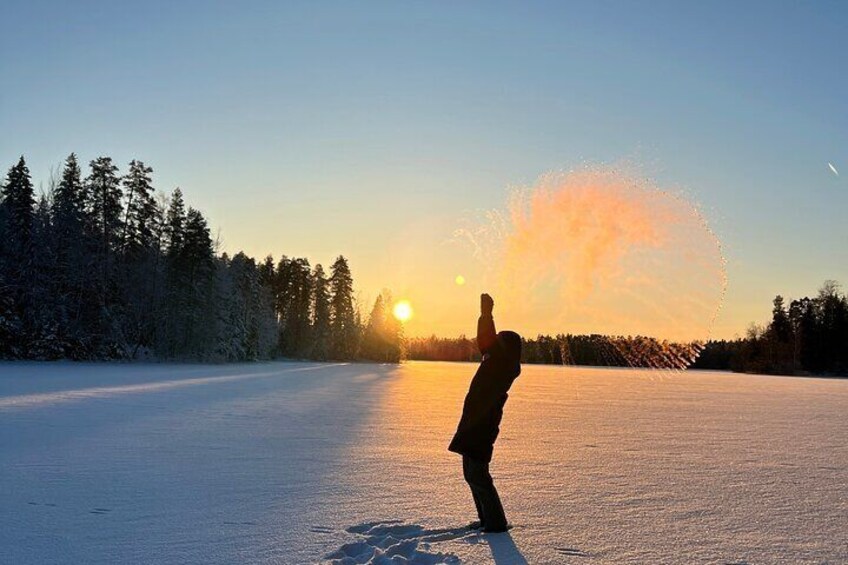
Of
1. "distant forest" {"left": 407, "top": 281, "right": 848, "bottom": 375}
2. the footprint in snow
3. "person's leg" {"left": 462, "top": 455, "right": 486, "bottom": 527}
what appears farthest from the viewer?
"distant forest" {"left": 407, "top": 281, "right": 848, "bottom": 375}

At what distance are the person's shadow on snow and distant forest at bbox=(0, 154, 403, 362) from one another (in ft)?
175

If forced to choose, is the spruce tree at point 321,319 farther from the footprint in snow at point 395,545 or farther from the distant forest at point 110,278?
the footprint in snow at point 395,545

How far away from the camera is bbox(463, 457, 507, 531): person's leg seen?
6168 mm

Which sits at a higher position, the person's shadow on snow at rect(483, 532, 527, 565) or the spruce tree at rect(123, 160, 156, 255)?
the spruce tree at rect(123, 160, 156, 255)

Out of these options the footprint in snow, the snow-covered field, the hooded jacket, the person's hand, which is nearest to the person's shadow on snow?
the snow-covered field

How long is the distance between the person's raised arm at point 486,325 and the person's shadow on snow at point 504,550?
1.83 meters

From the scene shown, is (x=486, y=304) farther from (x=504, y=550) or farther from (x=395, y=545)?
(x=395, y=545)

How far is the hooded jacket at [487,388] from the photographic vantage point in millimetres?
6391

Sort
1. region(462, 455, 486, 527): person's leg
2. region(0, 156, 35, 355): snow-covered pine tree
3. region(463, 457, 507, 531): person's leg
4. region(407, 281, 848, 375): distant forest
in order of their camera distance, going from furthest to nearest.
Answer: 1. region(407, 281, 848, 375): distant forest
2. region(0, 156, 35, 355): snow-covered pine tree
3. region(462, 455, 486, 527): person's leg
4. region(463, 457, 507, 531): person's leg

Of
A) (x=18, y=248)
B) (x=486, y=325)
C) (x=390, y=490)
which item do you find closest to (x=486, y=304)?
(x=486, y=325)

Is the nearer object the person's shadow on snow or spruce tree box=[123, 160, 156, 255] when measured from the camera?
the person's shadow on snow

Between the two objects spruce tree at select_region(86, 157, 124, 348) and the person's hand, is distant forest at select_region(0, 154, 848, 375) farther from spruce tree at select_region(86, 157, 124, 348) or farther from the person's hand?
the person's hand

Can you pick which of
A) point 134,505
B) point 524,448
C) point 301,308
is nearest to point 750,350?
point 301,308

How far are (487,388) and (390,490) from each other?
2434 millimetres
